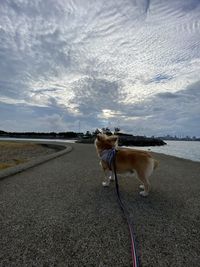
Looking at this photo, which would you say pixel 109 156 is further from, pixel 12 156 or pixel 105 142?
pixel 12 156

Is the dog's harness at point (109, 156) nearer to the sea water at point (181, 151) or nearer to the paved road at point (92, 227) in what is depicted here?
the paved road at point (92, 227)

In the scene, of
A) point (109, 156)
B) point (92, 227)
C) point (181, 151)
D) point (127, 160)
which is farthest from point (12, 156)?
point (181, 151)

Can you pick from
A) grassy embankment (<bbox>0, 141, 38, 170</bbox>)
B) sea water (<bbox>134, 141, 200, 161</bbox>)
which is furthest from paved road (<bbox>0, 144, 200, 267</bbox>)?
sea water (<bbox>134, 141, 200, 161</bbox>)

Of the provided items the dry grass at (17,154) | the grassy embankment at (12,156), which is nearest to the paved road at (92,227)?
the grassy embankment at (12,156)

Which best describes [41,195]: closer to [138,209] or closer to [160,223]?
[138,209]

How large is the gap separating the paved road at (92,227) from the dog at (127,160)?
0.56m

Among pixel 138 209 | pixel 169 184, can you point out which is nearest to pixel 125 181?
pixel 169 184

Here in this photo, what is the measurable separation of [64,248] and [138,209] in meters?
1.86

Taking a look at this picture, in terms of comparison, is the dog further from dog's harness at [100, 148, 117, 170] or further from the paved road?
the paved road

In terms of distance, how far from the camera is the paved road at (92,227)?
2.47m

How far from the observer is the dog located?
15.8 ft

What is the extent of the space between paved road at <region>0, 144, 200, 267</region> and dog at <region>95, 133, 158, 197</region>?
56cm

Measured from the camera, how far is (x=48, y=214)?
3.74 meters

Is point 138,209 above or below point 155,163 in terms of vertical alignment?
below
